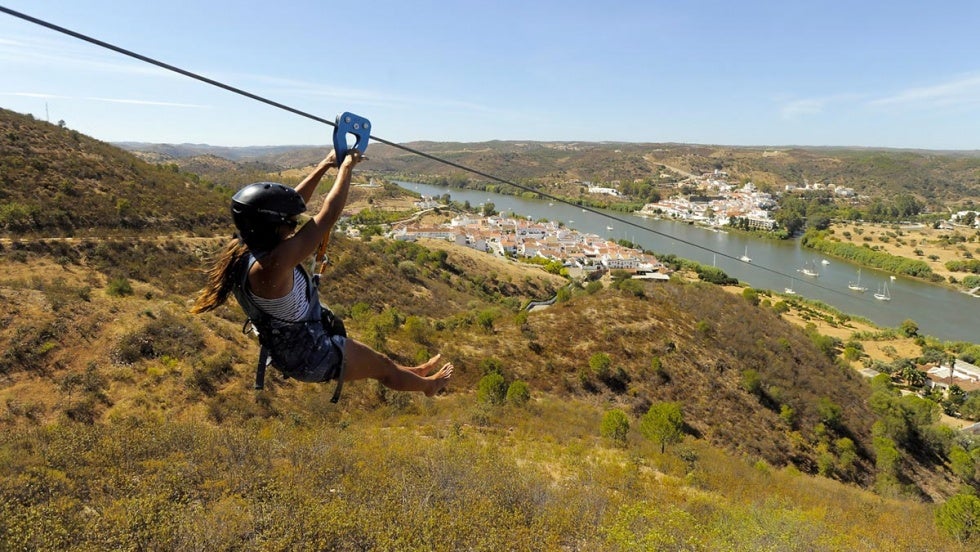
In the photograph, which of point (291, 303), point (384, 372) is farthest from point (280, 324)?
point (384, 372)

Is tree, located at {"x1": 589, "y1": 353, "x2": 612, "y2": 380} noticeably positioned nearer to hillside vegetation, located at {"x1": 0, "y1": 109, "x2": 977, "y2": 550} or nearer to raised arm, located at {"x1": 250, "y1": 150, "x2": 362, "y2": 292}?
hillside vegetation, located at {"x1": 0, "y1": 109, "x2": 977, "y2": 550}

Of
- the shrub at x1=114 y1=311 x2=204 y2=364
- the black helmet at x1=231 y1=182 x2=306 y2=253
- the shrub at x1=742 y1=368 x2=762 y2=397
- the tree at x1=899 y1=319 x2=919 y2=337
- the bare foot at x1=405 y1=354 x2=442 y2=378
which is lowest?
the tree at x1=899 y1=319 x2=919 y2=337

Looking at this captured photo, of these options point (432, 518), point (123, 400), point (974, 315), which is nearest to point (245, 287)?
point (432, 518)

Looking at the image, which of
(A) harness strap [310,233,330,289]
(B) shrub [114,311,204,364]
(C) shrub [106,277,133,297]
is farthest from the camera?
(C) shrub [106,277,133,297]

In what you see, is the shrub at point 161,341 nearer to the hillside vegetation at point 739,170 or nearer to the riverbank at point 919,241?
the riverbank at point 919,241

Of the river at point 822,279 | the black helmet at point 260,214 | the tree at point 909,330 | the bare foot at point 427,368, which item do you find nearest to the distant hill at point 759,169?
the river at point 822,279

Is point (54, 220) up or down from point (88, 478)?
up

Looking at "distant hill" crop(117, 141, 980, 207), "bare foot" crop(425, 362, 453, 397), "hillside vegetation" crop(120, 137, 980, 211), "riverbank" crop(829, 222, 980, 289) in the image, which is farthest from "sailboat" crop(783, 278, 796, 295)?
"distant hill" crop(117, 141, 980, 207)

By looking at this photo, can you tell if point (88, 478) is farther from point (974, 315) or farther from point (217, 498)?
point (974, 315)
